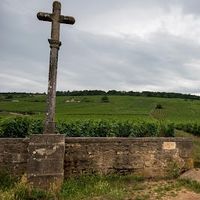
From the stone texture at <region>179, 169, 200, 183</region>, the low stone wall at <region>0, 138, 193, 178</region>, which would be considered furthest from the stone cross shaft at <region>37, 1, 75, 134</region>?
the stone texture at <region>179, 169, 200, 183</region>

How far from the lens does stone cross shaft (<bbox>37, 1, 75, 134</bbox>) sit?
888 cm

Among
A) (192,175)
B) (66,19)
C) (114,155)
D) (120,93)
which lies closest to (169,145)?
(192,175)

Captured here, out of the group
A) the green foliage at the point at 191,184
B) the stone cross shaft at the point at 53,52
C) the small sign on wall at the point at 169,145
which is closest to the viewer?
the green foliage at the point at 191,184

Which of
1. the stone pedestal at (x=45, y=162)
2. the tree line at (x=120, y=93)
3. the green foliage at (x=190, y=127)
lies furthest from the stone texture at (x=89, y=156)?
the tree line at (x=120, y=93)

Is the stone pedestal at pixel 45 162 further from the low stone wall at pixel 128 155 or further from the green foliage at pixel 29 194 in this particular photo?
the low stone wall at pixel 128 155

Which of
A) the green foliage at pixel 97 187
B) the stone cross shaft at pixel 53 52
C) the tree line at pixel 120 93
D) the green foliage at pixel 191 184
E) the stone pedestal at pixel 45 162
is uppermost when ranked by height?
the tree line at pixel 120 93

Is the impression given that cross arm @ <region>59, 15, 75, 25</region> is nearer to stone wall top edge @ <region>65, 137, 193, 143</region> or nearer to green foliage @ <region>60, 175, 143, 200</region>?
stone wall top edge @ <region>65, 137, 193, 143</region>

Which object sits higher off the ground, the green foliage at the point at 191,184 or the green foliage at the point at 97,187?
the green foliage at the point at 191,184

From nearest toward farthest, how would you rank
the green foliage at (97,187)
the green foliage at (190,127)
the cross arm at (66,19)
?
the green foliage at (97,187), the cross arm at (66,19), the green foliage at (190,127)

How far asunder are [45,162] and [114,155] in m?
2.26

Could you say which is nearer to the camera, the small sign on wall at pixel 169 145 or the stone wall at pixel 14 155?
the stone wall at pixel 14 155

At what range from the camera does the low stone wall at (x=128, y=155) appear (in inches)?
376

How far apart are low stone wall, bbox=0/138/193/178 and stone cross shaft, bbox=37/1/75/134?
0.81 metres

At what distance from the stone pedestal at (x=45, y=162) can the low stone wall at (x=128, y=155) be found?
0.89m
